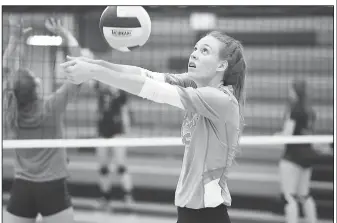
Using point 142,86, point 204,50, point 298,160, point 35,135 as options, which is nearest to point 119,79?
A: point 142,86

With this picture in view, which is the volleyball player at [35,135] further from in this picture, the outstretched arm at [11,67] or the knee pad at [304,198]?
the knee pad at [304,198]

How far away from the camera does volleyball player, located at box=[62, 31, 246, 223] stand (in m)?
1.98

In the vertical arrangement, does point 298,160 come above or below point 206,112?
below

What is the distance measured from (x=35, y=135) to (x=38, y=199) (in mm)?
407

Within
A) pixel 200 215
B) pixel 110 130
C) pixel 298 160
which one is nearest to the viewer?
pixel 200 215

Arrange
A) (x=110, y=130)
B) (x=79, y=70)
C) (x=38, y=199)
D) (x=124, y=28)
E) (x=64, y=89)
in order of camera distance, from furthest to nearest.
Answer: (x=110, y=130), (x=64, y=89), (x=38, y=199), (x=124, y=28), (x=79, y=70)

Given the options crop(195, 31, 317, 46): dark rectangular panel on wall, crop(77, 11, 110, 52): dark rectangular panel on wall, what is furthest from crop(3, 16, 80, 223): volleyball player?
crop(195, 31, 317, 46): dark rectangular panel on wall

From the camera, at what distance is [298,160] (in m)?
3.46

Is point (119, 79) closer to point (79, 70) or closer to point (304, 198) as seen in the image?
point (79, 70)

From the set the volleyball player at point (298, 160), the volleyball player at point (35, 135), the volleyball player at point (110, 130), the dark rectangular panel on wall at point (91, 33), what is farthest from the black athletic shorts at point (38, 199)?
the volleyball player at point (298, 160)

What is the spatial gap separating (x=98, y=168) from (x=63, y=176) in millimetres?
582

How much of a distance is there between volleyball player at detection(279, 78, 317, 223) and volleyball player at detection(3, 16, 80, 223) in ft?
4.48

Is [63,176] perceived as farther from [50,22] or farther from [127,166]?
[50,22]
